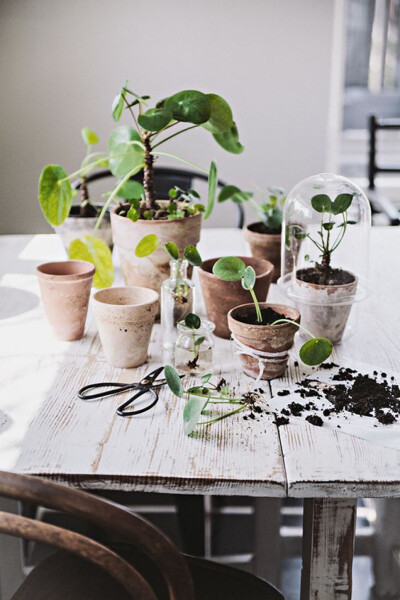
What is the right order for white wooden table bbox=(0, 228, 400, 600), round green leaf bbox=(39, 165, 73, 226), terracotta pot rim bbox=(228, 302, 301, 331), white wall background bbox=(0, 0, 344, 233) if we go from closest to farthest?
white wooden table bbox=(0, 228, 400, 600) → terracotta pot rim bbox=(228, 302, 301, 331) → round green leaf bbox=(39, 165, 73, 226) → white wall background bbox=(0, 0, 344, 233)

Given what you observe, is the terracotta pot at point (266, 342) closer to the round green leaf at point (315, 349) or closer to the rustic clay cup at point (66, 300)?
the round green leaf at point (315, 349)

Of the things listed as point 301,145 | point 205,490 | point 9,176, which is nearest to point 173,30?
point 301,145

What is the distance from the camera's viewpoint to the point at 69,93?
3.27 meters

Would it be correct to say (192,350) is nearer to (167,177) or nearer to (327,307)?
(327,307)

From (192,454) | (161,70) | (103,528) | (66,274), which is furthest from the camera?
(161,70)

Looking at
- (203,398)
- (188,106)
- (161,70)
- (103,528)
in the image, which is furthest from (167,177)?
(103,528)

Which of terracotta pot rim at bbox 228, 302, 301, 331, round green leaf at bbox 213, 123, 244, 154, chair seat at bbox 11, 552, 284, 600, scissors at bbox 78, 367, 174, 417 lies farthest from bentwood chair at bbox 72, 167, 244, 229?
chair seat at bbox 11, 552, 284, 600

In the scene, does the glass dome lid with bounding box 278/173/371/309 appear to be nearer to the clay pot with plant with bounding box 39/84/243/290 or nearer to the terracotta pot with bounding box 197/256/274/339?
the terracotta pot with bounding box 197/256/274/339

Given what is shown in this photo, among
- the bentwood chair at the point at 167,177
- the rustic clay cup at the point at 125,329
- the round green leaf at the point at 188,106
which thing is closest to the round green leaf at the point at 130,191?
the round green leaf at the point at 188,106

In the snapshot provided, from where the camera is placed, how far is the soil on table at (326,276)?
1.24m

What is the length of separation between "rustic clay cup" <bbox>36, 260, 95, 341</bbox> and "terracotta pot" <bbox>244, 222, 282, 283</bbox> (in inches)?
17.9

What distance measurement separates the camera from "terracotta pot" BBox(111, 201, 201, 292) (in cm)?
129

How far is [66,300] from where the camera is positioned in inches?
47.7

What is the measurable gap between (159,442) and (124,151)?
73 cm
